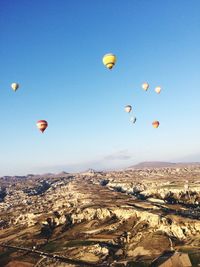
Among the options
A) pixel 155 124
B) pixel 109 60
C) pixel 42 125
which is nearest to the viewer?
pixel 109 60

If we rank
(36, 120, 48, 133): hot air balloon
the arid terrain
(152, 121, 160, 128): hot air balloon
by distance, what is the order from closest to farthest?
1. the arid terrain
2. (36, 120, 48, 133): hot air balloon
3. (152, 121, 160, 128): hot air balloon

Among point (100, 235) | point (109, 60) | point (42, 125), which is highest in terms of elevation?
point (109, 60)

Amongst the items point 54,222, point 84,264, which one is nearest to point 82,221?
point 54,222

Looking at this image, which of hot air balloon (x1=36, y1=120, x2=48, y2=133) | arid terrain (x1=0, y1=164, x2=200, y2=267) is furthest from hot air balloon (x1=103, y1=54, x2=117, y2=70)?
arid terrain (x1=0, y1=164, x2=200, y2=267)

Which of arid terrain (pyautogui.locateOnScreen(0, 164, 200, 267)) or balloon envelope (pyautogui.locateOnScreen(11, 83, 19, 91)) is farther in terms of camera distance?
balloon envelope (pyautogui.locateOnScreen(11, 83, 19, 91))

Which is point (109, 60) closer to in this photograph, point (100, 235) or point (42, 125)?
point (42, 125)

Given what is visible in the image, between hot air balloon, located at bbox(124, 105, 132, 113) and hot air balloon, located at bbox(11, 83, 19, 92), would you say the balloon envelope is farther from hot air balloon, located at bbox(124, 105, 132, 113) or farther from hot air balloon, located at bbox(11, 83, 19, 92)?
hot air balloon, located at bbox(124, 105, 132, 113)

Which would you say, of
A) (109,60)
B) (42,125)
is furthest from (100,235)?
(109,60)

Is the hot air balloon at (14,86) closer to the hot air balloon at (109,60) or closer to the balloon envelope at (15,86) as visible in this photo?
the balloon envelope at (15,86)

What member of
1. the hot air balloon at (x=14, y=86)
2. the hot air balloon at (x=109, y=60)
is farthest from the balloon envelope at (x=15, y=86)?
the hot air balloon at (x=109, y=60)

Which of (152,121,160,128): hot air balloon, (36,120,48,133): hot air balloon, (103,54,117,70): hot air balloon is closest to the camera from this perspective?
(103,54,117,70): hot air balloon

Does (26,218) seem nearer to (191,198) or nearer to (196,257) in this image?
(191,198)
